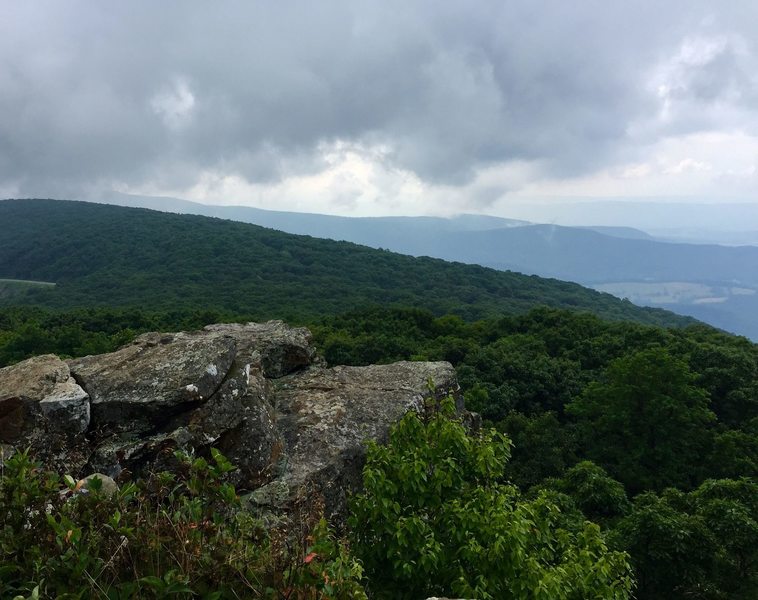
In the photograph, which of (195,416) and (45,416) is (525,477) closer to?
(195,416)

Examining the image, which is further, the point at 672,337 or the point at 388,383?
the point at 672,337

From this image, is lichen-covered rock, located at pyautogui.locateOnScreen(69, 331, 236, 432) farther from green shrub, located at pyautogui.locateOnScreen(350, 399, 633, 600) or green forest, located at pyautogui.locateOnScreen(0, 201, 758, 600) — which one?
green shrub, located at pyautogui.locateOnScreen(350, 399, 633, 600)

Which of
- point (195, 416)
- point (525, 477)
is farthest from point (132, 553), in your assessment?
point (525, 477)

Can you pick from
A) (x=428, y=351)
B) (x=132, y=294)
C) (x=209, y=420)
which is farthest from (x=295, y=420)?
(x=132, y=294)

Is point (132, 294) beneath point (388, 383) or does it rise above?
beneath

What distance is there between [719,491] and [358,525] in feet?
48.0

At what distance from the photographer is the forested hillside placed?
93688mm

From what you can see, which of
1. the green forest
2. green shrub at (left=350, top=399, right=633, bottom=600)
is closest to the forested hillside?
the green forest

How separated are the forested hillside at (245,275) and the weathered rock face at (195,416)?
2240 inches

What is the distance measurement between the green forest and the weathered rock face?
1.39m

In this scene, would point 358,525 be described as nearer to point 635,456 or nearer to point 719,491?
point 719,491

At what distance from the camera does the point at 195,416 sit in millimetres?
7664

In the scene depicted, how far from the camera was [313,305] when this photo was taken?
8719 centimetres

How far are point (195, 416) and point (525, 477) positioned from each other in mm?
19412
